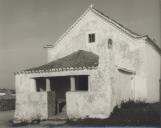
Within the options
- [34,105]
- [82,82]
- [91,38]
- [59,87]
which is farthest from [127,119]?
[91,38]

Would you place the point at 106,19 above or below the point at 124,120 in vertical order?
above

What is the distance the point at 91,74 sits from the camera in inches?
737

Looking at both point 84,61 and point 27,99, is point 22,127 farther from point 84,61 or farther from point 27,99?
point 84,61

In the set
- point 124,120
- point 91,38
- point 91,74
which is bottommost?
point 124,120

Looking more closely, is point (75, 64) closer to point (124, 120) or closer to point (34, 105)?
point (34, 105)

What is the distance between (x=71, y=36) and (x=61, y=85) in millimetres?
3927

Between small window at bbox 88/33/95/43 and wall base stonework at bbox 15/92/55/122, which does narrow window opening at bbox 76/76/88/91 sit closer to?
wall base stonework at bbox 15/92/55/122

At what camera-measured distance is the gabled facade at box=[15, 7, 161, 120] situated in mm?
18344

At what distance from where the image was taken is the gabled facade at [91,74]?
722 inches

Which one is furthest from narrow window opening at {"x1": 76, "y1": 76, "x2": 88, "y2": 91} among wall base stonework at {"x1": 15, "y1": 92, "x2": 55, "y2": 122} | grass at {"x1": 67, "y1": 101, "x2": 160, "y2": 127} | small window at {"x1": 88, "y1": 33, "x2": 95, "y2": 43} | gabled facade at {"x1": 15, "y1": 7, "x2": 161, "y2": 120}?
grass at {"x1": 67, "y1": 101, "x2": 160, "y2": 127}

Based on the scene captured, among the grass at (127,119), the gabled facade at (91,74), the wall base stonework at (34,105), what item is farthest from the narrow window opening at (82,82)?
the grass at (127,119)

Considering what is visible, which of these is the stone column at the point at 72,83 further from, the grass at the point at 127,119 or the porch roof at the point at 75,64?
the grass at the point at 127,119

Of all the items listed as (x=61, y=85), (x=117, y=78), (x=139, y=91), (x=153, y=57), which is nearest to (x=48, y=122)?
(x=117, y=78)

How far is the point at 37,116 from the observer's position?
2014 centimetres
